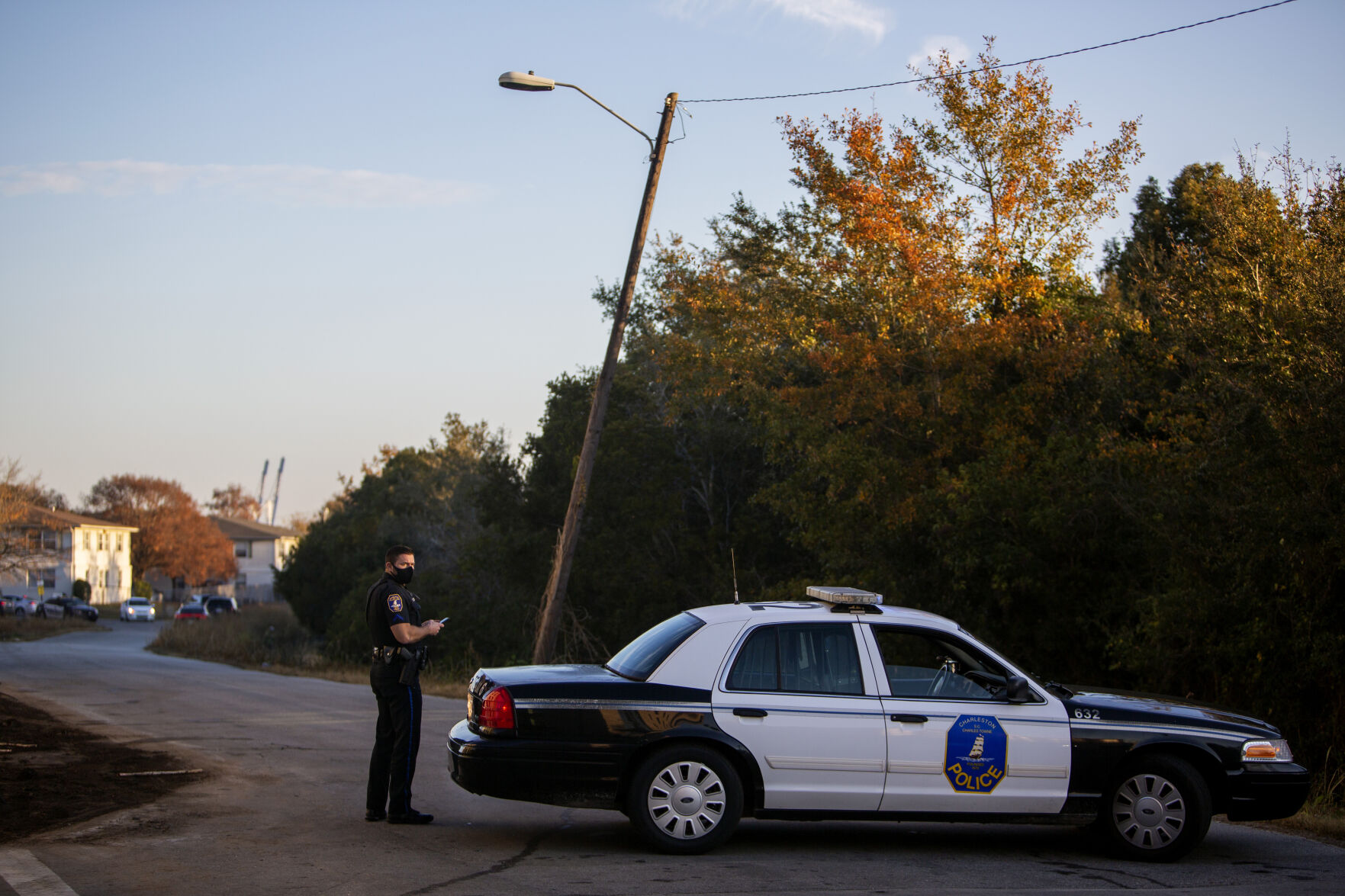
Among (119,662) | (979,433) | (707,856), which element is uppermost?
(979,433)

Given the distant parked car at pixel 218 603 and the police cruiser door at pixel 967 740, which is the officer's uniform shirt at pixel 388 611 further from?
the distant parked car at pixel 218 603

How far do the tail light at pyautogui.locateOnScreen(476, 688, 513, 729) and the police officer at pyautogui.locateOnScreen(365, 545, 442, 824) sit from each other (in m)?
0.75

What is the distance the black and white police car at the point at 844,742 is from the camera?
6.90m

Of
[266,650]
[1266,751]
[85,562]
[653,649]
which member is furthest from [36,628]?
[1266,751]

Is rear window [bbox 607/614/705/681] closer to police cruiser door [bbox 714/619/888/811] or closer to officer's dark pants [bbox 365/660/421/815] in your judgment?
police cruiser door [bbox 714/619/888/811]

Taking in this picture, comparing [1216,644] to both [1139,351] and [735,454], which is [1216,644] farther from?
[735,454]

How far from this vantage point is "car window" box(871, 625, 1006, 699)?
23.7ft

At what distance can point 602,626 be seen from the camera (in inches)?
1302

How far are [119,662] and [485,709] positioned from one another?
71.3ft

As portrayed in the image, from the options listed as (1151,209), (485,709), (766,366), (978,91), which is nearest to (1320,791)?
(485,709)

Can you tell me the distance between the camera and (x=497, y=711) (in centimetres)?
702

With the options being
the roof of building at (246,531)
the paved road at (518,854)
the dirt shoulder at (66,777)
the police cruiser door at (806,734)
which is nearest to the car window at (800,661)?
the police cruiser door at (806,734)

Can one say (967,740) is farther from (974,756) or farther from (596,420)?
(596,420)

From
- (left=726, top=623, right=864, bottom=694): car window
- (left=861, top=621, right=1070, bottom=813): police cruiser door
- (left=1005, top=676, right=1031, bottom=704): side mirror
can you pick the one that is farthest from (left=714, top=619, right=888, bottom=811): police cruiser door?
(left=1005, top=676, right=1031, bottom=704): side mirror
